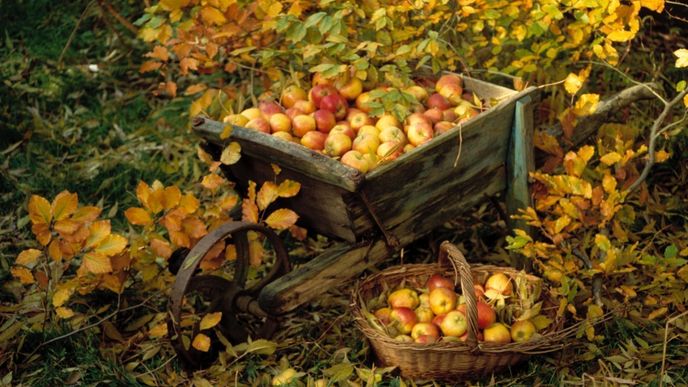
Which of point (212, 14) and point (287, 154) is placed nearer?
point (287, 154)

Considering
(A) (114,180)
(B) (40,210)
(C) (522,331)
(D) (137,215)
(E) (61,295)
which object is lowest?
(A) (114,180)

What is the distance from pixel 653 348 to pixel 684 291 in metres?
0.23

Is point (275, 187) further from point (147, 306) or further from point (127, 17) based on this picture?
point (127, 17)

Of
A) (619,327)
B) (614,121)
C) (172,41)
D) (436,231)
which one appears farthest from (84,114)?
(619,327)

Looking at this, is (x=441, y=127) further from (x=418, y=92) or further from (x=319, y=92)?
(x=319, y=92)

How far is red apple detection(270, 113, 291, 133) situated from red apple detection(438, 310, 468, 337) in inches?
34.0

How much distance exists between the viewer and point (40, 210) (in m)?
2.78

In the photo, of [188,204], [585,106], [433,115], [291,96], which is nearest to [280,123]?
[291,96]

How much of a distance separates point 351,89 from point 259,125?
0.39 m

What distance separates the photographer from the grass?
2.96 m

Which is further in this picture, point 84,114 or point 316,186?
point 84,114

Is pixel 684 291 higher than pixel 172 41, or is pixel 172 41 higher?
pixel 172 41

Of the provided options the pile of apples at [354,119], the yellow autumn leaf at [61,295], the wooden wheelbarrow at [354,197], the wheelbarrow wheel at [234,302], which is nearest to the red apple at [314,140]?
the pile of apples at [354,119]

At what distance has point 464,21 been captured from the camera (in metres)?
3.73
